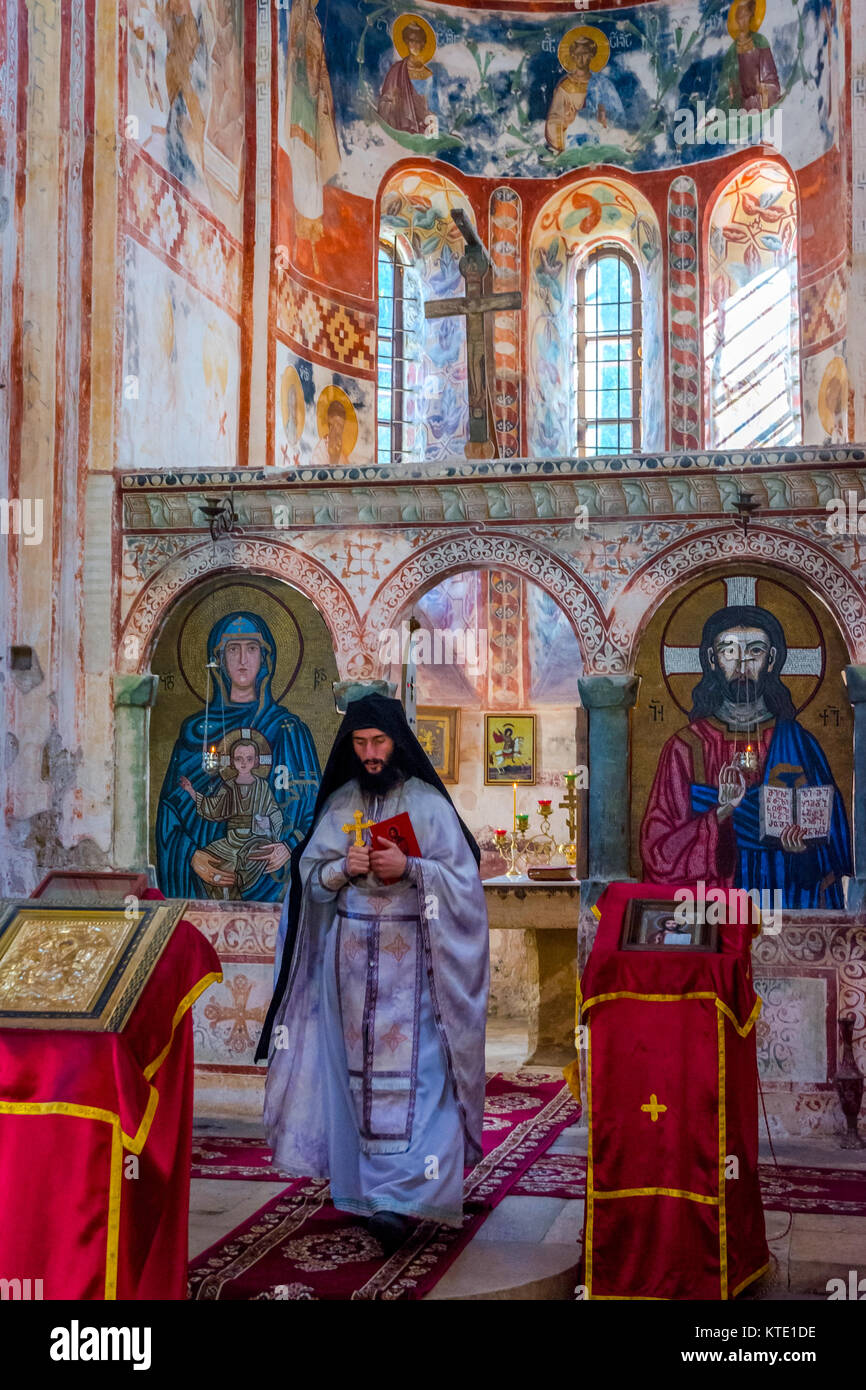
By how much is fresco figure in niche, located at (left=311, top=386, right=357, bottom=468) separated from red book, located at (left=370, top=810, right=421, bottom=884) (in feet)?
21.9

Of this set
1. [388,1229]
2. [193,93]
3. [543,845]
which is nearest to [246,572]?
[193,93]

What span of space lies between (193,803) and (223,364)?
3.63m

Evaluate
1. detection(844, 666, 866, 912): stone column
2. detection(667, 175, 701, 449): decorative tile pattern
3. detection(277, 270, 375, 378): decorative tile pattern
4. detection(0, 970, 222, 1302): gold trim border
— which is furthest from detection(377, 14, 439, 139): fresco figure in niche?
detection(0, 970, 222, 1302): gold trim border

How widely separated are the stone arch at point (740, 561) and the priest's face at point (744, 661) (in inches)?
16.0

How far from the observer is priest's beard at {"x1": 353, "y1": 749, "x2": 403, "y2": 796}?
21.8 feet

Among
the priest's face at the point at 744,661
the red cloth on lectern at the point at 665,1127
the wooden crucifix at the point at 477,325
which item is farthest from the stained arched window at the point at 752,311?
the red cloth on lectern at the point at 665,1127

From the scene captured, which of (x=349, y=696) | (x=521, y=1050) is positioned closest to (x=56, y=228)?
(x=349, y=696)

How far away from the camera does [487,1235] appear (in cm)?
639

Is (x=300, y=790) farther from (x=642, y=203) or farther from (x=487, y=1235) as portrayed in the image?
(x=642, y=203)

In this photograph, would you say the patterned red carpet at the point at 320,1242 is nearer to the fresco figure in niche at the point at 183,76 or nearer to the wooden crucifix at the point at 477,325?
the wooden crucifix at the point at 477,325

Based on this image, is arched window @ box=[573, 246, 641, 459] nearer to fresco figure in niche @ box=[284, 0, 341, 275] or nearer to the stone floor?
fresco figure in niche @ box=[284, 0, 341, 275]

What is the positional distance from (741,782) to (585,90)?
7.36m

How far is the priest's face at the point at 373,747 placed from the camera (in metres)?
6.49
